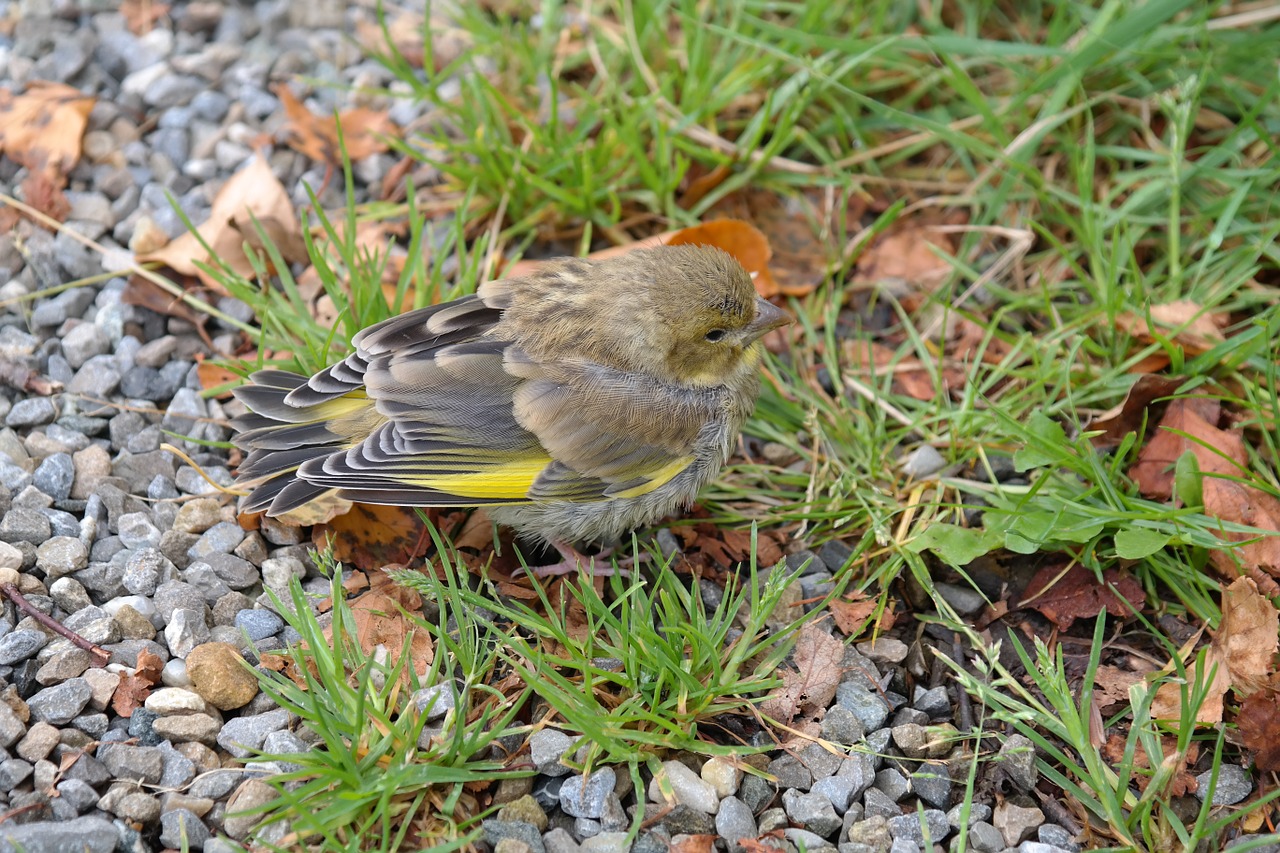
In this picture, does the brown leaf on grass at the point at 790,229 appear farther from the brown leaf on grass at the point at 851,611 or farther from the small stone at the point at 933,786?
the small stone at the point at 933,786

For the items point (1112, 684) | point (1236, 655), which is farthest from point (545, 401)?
point (1236, 655)

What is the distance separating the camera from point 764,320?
4.33 metres

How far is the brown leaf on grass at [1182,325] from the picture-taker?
4.60 metres

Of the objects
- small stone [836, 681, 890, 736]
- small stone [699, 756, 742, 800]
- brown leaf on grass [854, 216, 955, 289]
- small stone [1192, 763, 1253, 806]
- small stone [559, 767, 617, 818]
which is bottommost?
small stone [1192, 763, 1253, 806]

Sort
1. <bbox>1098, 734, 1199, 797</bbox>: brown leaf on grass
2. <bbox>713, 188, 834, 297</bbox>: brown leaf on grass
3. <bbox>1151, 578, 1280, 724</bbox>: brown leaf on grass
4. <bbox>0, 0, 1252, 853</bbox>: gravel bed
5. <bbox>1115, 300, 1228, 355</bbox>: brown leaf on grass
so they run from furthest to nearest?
1. <bbox>713, 188, 834, 297</bbox>: brown leaf on grass
2. <bbox>1115, 300, 1228, 355</bbox>: brown leaf on grass
3. <bbox>1151, 578, 1280, 724</bbox>: brown leaf on grass
4. <bbox>1098, 734, 1199, 797</bbox>: brown leaf on grass
5. <bbox>0, 0, 1252, 853</bbox>: gravel bed

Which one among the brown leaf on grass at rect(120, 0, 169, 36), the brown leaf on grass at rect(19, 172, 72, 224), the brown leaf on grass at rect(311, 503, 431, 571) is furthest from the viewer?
the brown leaf on grass at rect(120, 0, 169, 36)

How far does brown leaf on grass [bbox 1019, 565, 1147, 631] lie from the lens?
405cm

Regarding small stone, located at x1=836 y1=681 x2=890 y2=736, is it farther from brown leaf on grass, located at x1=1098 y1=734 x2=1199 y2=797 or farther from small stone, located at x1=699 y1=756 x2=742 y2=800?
brown leaf on grass, located at x1=1098 y1=734 x2=1199 y2=797

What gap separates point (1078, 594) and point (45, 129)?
4.77m

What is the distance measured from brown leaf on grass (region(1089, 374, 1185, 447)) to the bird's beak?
4.21 feet

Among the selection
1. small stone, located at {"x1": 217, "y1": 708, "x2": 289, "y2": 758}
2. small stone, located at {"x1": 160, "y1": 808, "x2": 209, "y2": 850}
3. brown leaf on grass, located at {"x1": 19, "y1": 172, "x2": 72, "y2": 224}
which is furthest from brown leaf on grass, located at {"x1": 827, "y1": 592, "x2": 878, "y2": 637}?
brown leaf on grass, located at {"x1": 19, "y1": 172, "x2": 72, "y2": 224}

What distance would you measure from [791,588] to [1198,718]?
1362 mm

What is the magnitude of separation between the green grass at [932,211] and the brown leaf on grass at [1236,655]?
11 cm

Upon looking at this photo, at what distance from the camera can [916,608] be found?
4.17 m
